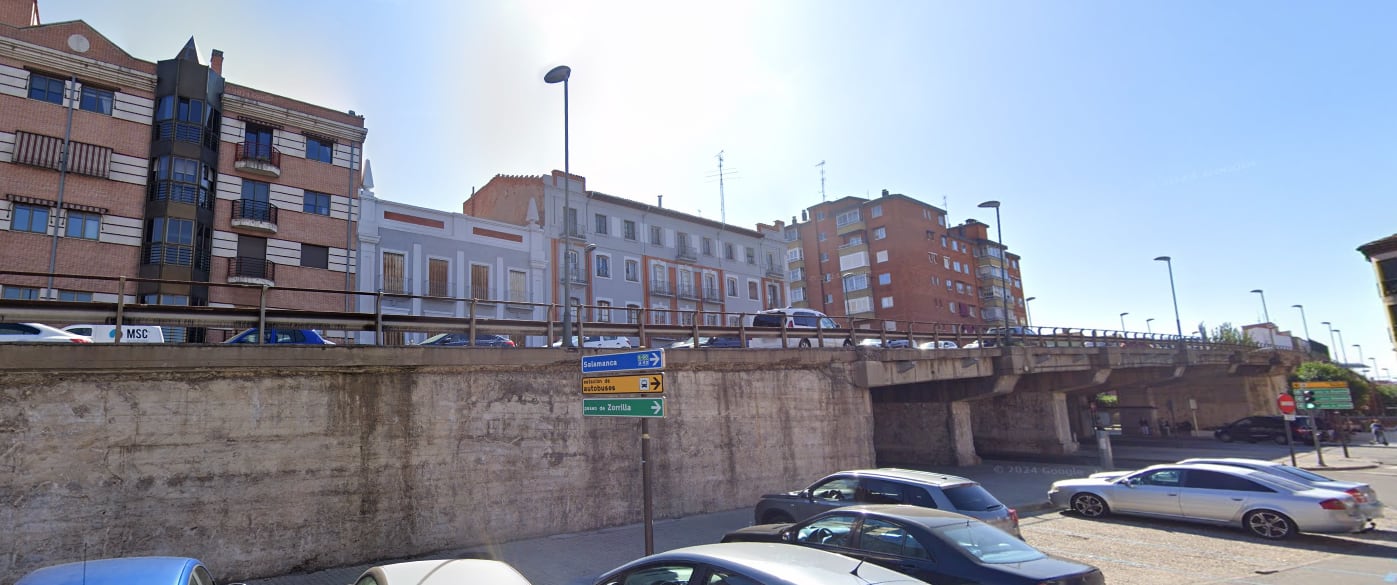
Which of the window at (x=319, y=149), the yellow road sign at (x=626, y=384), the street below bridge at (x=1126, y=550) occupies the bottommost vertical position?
the street below bridge at (x=1126, y=550)

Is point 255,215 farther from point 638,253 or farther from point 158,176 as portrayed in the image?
point 638,253

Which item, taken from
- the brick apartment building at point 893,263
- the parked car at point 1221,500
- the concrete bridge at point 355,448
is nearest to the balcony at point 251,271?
the concrete bridge at point 355,448

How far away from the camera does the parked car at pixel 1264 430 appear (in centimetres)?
3466

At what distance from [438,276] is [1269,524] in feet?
101

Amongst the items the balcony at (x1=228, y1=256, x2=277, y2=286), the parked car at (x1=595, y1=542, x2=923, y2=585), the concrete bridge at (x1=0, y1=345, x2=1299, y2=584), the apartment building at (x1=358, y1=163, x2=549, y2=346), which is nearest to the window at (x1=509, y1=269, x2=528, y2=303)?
the apartment building at (x1=358, y1=163, x2=549, y2=346)

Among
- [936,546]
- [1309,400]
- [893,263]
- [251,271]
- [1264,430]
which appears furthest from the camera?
[893,263]

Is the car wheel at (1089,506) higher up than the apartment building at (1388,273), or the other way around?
the apartment building at (1388,273)

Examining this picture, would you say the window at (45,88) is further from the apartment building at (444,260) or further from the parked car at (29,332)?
the parked car at (29,332)

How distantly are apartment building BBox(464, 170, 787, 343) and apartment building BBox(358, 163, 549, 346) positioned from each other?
1.97 m

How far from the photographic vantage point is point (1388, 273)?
44.3 metres

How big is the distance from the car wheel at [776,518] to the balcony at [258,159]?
2801 centimetres

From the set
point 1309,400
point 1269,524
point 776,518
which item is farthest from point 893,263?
point 776,518

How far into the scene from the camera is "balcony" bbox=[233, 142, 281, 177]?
91.7ft

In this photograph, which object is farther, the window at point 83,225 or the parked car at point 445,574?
the window at point 83,225
